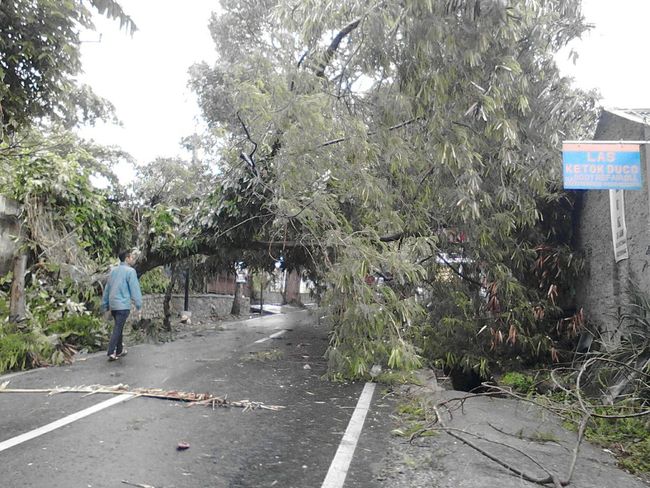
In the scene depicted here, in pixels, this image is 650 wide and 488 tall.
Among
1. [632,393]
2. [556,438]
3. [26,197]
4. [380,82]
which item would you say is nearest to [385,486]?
[556,438]

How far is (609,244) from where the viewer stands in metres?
9.28

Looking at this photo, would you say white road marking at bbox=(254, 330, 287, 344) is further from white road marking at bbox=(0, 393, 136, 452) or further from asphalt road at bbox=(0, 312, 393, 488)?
white road marking at bbox=(0, 393, 136, 452)

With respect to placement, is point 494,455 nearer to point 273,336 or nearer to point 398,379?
point 398,379

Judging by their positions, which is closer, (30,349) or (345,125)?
(345,125)

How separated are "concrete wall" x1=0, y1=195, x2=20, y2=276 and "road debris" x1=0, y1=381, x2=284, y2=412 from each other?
3753 millimetres

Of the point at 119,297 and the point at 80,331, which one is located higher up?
the point at 119,297

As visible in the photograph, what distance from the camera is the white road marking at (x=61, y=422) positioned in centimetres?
470

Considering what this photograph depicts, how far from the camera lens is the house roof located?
8.21 metres

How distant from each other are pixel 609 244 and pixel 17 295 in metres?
10.2

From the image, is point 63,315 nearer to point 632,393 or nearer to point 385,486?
point 385,486

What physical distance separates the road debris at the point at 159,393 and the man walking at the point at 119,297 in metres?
2.20

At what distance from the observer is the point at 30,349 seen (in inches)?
334

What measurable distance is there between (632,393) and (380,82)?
492 centimetres

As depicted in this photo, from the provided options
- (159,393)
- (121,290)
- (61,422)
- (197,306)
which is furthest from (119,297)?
(197,306)
